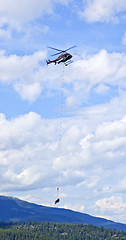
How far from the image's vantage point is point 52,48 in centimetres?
12456

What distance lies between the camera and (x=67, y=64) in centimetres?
12606

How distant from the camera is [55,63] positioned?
139250mm

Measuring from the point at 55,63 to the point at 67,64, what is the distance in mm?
13999

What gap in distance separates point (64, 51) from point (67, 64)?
7.34 metres

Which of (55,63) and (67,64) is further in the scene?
(55,63)

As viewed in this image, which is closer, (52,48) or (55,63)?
(52,48)

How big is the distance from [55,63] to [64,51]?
9078mm

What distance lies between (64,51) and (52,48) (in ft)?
25.3

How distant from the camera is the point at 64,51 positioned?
131 metres

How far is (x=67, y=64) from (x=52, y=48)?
702cm
